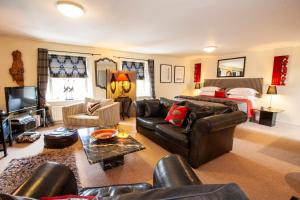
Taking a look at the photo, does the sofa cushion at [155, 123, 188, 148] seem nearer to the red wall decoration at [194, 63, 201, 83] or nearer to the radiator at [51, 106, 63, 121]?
the radiator at [51, 106, 63, 121]

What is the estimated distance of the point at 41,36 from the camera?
3582 millimetres

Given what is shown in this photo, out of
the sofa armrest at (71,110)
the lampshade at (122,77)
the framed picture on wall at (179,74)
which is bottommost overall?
the sofa armrest at (71,110)

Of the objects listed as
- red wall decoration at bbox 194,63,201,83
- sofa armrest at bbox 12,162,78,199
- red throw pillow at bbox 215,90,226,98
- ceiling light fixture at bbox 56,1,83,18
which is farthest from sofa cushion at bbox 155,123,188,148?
red wall decoration at bbox 194,63,201,83

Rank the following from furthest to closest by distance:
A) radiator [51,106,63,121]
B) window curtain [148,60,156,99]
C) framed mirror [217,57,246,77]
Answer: window curtain [148,60,156,99]
framed mirror [217,57,246,77]
radiator [51,106,63,121]

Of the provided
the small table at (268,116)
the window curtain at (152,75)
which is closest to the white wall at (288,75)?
the small table at (268,116)

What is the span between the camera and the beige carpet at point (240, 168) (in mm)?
1891

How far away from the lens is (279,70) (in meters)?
4.57

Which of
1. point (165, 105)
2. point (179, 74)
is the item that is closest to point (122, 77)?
point (165, 105)

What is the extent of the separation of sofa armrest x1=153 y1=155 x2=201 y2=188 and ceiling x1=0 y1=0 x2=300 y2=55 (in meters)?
1.99

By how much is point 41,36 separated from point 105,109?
7.46 ft

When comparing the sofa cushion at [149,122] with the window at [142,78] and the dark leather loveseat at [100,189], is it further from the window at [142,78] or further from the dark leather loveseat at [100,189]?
the window at [142,78]

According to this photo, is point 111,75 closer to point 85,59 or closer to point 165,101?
point 85,59

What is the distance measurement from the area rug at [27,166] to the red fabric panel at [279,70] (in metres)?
5.71

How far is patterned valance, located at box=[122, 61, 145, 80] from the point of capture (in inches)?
222
